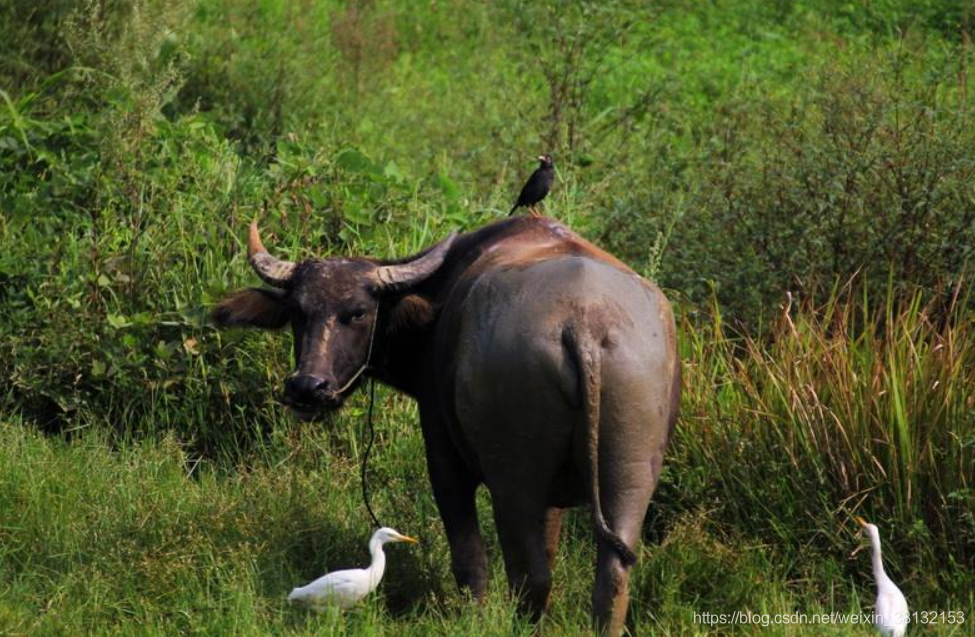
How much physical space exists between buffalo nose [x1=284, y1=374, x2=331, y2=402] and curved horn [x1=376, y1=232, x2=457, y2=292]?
488 millimetres

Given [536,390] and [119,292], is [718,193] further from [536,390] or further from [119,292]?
[536,390]

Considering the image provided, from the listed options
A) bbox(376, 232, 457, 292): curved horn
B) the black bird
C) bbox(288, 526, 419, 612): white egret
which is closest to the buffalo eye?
bbox(376, 232, 457, 292): curved horn

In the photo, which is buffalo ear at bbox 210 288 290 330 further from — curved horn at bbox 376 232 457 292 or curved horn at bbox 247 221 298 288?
curved horn at bbox 376 232 457 292

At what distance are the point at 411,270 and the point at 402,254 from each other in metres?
1.98

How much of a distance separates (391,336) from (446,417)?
48cm

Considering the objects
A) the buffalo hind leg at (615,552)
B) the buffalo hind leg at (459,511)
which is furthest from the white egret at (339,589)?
the buffalo hind leg at (615,552)

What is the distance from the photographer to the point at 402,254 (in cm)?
790

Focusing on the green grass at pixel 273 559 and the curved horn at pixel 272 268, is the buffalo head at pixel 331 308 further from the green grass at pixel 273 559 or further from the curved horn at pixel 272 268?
the green grass at pixel 273 559

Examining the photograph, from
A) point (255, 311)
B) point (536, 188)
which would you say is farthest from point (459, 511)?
point (536, 188)

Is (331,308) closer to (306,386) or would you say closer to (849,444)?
(306,386)

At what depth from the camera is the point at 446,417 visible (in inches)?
222

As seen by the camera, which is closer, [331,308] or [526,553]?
[526,553]

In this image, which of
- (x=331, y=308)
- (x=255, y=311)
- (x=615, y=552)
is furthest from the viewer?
(x=255, y=311)

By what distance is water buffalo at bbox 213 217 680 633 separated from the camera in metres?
4.92
